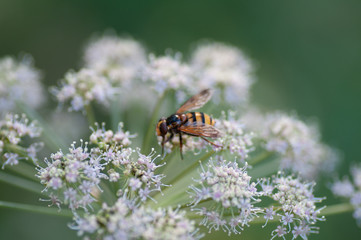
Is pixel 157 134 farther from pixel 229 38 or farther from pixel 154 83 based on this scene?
pixel 229 38

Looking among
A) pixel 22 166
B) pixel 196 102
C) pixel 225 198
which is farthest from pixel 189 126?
pixel 22 166

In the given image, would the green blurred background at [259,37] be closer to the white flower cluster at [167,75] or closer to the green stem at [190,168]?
the white flower cluster at [167,75]

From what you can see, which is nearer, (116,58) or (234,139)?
(234,139)

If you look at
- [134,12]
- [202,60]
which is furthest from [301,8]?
[134,12]

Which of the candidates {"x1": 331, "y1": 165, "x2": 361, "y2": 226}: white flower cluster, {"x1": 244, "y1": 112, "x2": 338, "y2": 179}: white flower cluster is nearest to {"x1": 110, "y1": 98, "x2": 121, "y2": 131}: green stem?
{"x1": 244, "y1": 112, "x2": 338, "y2": 179}: white flower cluster

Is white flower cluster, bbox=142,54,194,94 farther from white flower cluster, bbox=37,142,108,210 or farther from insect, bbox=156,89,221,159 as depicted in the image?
white flower cluster, bbox=37,142,108,210

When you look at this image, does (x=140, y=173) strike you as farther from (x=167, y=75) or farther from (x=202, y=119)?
(x=167, y=75)
